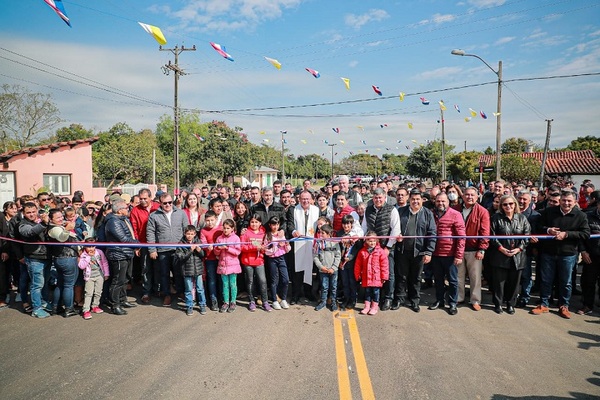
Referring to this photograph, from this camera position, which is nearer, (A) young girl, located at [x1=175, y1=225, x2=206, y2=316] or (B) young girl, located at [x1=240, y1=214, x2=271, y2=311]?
(A) young girl, located at [x1=175, y1=225, x2=206, y2=316]

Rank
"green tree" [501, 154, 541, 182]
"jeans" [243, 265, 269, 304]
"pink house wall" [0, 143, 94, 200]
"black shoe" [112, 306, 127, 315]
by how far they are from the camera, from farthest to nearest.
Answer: "green tree" [501, 154, 541, 182] → "pink house wall" [0, 143, 94, 200] → "jeans" [243, 265, 269, 304] → "black shoe" [112, 306, 127, 315]

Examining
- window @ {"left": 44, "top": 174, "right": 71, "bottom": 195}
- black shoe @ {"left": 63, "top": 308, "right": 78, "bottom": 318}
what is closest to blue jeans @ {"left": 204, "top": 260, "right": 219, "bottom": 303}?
black shoe @ {"left": 63, "top": 308, "right": 78, "bottom": 318}

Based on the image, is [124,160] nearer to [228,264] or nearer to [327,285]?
[228,264]

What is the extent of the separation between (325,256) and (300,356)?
2129 millimetres

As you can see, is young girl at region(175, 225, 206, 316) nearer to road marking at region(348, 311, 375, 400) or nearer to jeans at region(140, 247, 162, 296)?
jeans at region(140, 247, 162, 296)

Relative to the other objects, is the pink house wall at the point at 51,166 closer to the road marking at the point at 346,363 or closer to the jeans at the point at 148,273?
the jeans at the point at 148,273

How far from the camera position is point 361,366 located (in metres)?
4.22

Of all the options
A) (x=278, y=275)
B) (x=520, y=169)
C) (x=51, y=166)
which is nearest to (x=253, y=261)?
(x=278, y=275)

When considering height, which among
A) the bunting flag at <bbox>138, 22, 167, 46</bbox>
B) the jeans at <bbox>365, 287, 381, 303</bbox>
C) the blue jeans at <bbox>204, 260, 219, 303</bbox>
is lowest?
the jeans at <bbox>365, 287, 381, 303</bbox>

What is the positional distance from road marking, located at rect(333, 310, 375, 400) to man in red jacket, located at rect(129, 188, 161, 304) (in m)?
3.53

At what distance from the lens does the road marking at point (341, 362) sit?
12.2 feet

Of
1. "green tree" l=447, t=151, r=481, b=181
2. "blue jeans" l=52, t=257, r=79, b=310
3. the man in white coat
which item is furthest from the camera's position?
"green tree" l=447, t=151, r=481, b=181

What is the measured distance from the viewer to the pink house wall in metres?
19.7

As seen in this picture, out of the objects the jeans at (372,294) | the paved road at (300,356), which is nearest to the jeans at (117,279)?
the paved road at (300,356)
